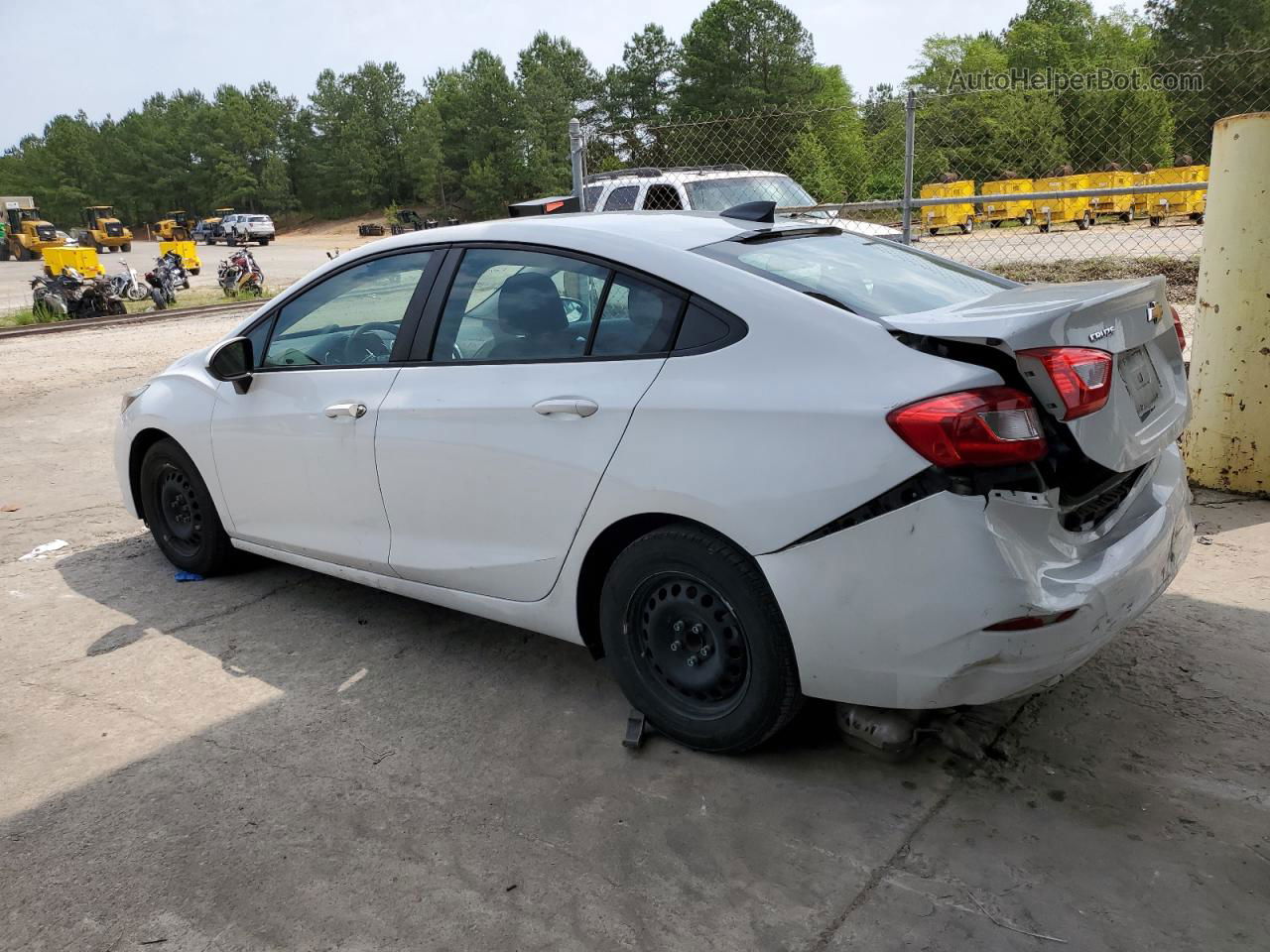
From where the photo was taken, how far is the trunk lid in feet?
8.30

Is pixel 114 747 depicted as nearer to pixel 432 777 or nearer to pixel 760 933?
pixel 432 777

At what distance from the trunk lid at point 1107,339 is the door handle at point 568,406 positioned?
2.96ft

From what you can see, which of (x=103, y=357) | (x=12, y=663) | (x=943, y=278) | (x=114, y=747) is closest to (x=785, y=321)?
(x=943, y=278)

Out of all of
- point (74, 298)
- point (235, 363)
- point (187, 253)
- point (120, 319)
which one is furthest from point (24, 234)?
point (235, 363)

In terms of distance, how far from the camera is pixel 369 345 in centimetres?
389

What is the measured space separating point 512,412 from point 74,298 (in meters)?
19.6

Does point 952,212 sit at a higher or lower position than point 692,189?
lower

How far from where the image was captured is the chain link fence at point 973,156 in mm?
10250

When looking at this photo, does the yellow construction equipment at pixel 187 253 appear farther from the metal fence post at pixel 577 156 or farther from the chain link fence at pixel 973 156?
the metal fence post at pixel 577 156

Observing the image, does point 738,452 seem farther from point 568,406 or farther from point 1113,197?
point 1113,197

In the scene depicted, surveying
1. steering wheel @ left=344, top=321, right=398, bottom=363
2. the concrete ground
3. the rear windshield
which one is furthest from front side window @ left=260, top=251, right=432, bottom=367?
the rear windshield

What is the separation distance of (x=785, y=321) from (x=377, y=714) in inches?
76.8

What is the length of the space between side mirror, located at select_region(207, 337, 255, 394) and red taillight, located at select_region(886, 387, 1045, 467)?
9.35 ft

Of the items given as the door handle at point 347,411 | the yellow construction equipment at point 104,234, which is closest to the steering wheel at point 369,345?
the door handle at point 347,411
